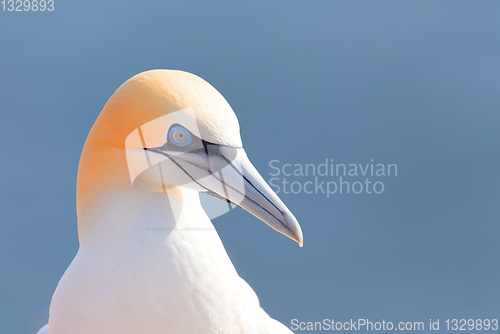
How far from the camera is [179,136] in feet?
4.35

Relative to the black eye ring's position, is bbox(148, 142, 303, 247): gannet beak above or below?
below

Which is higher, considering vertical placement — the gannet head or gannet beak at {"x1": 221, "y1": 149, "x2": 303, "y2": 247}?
the gannet head

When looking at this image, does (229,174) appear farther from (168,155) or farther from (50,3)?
(50,3)

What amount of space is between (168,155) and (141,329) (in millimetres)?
329

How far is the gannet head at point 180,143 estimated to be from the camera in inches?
51.4

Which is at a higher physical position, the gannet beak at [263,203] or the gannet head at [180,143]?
the gannet head at [180,143]

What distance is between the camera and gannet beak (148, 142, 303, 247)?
4.36ft

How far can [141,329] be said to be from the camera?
1385 mm

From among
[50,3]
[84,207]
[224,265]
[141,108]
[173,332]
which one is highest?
[50,3]

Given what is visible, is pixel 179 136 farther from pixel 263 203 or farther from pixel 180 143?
pixel 263 203

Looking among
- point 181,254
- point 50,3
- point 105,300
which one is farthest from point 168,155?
point 50,3


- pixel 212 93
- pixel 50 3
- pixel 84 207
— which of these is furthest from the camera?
pixel 50 3

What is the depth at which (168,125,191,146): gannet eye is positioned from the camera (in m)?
1.31

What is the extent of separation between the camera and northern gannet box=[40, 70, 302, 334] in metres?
→ 1.32
